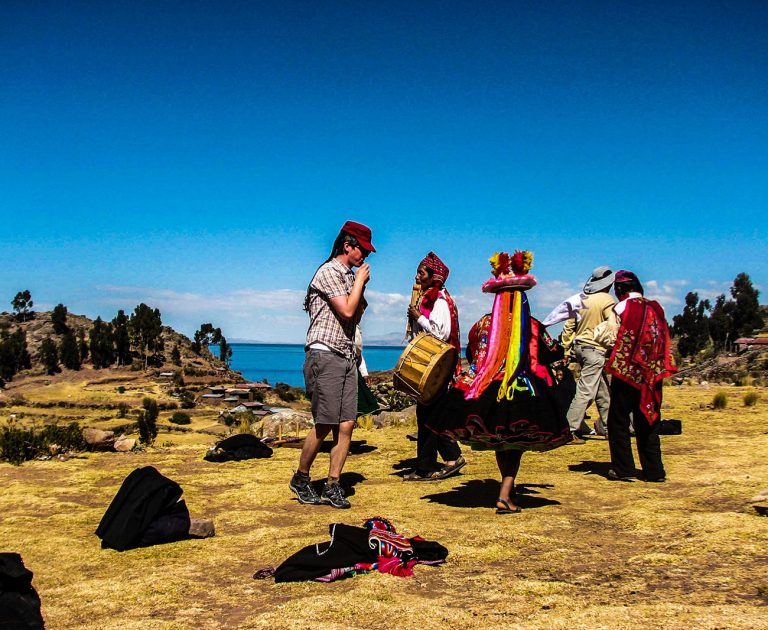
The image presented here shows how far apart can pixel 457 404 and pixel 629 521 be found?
174cm

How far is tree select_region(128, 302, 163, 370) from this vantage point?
103062mm

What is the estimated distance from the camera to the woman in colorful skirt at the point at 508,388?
222 inches

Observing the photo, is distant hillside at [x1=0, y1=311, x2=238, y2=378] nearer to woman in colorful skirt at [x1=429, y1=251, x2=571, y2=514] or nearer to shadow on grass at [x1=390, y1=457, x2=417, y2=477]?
shadow on grass at [x1=390, y1=457, x2=417, y2=477]

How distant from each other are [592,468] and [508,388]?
3316mm

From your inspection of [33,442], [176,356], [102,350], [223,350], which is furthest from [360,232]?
[223,350]

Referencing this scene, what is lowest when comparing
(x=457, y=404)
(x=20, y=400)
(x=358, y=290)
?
(x=20, y=400)

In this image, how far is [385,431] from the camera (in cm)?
1248

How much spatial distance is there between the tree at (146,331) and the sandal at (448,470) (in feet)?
325

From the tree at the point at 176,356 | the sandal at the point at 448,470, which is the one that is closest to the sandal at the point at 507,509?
the sandal at the point at 448,470

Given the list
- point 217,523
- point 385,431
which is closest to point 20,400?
point 385,431

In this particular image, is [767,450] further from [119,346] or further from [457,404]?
[119,346]

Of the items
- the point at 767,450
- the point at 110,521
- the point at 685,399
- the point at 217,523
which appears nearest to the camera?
the point at 110,521

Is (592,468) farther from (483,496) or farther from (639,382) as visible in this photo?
(483,496)

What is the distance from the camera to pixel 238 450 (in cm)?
945
